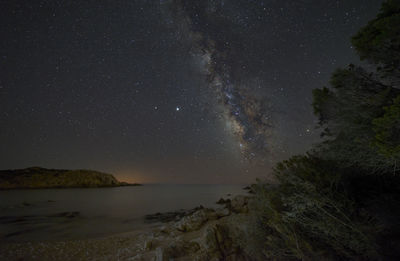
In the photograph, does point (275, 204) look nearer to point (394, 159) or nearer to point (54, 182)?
point (394, 159)

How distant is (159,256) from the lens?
216 inches

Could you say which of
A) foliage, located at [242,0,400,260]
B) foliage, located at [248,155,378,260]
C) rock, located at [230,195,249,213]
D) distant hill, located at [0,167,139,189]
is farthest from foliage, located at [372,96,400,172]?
distant hill, located at [0,167,139,189]

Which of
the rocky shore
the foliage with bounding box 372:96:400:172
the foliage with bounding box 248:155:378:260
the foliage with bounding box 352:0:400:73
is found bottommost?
the rocky shore

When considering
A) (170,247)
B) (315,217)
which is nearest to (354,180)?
(315,217)

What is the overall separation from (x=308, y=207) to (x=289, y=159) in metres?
1.07

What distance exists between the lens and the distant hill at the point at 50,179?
86.8 metres

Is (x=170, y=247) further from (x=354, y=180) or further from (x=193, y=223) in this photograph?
(x=354, y=180)

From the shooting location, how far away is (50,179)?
314ft

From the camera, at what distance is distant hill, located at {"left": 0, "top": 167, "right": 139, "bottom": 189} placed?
285 feet

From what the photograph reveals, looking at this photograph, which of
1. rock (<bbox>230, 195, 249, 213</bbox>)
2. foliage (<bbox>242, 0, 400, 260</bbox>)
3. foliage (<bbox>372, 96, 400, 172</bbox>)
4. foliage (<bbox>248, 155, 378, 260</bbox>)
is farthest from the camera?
rock (<bbox>230, 195, 249, 213</bbox>)

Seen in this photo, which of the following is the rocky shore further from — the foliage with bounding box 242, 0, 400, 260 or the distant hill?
the distant hill

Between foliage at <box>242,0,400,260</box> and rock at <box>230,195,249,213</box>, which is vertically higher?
foliage at <box>242,0,400,260</box>

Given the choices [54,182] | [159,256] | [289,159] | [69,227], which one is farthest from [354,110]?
[54,182]

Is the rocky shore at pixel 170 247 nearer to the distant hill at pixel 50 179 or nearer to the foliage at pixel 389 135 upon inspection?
the foliage at pixel 389 135
